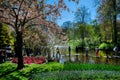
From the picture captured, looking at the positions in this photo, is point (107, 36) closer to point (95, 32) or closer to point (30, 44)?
point (95, 32)

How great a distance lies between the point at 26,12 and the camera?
22062mm

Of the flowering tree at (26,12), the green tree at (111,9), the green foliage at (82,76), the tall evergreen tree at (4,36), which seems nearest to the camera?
the green foliage at (82,76)

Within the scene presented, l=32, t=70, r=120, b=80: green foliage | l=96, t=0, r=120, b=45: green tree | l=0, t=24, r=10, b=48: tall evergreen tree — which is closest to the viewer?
l=32, t=70, r=120, b=80: green foliage

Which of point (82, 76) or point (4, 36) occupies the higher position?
point (4, 36)

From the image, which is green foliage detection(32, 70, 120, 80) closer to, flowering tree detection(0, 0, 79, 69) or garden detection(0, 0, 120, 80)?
garden detection(0, 0, 120, 80)

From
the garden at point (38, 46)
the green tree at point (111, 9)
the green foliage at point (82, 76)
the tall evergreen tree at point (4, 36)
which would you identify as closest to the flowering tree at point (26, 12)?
the garden at point (38, 46)

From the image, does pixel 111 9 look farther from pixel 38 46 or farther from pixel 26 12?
pixel 26 12

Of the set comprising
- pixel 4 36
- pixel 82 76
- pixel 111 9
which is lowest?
pixel 82 76

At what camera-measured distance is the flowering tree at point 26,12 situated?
21297 mm

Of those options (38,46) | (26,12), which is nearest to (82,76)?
(26,12)

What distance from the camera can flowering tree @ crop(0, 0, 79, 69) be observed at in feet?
69.9

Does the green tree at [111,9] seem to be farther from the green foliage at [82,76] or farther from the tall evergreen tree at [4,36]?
the green foliage at [82,76]

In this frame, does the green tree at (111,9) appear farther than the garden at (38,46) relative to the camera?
Yes

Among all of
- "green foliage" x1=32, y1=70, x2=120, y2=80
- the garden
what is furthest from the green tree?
"green foliage" x1=32, y1=70, x2=120, y2=80
